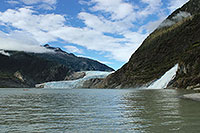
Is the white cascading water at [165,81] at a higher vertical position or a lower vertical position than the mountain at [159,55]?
lower

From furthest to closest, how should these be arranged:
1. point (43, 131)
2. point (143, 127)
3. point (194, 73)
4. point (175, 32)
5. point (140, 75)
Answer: point (175, 32)
point (140, 75)
point (194, 73)
point (143, 127)
point (43, 131)

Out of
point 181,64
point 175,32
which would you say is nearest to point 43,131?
point 181,64

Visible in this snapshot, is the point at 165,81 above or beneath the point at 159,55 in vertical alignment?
beneath

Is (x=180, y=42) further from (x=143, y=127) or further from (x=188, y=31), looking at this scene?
(x=143, y=127)

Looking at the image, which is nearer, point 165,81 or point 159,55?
point 165,81

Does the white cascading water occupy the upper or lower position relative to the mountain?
lower

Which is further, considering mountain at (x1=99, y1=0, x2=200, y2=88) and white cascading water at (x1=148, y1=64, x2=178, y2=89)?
mountain at (x1=99, y1=0, x2=200, y2=88)

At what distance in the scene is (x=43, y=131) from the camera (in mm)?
14945

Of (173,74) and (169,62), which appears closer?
(173,74)

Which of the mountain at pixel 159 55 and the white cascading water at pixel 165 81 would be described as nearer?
the white cascading water at pixel 165 81

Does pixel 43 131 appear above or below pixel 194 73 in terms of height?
below

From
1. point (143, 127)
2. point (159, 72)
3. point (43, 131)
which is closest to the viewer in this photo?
point (43, 131)

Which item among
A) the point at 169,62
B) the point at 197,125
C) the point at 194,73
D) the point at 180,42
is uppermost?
the point at 180,42

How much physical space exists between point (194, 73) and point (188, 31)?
70238 millimetres
